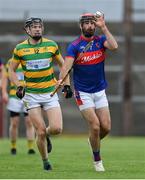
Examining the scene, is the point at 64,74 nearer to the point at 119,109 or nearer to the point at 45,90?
the point at 45,90

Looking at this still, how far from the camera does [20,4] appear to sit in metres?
32.4

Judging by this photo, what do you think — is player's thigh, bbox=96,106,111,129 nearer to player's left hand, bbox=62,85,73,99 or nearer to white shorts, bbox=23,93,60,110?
Result: player's left hand, bbox=62,85,73,99

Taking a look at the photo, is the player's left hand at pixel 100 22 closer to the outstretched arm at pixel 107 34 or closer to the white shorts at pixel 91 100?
the outstretched arm at pixel 107 34

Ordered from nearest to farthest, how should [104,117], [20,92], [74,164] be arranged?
[104,117]
[20,92]
[74,164]

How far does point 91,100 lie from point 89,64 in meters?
0.57

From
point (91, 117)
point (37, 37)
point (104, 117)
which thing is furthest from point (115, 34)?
point (91, 117)

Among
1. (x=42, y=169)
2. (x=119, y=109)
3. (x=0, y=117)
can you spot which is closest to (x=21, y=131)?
(x=0, y=117)

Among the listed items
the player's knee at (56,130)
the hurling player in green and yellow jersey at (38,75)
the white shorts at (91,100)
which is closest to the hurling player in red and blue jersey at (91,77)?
the white shorts at (91,100)

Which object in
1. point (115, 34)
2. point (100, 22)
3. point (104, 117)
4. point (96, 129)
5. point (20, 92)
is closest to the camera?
point (100, 22)

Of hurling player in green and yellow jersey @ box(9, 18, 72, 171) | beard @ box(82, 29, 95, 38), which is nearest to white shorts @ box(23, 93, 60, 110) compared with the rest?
hurling player in green and yellow jersey @ box(9, 18, 72, 171)

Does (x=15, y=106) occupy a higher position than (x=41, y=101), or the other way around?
(x=41, y=101)

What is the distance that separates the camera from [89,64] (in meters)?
13.7

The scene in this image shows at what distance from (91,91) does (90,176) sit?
61.4 inches

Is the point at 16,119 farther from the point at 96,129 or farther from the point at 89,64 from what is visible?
the point at 96,129
